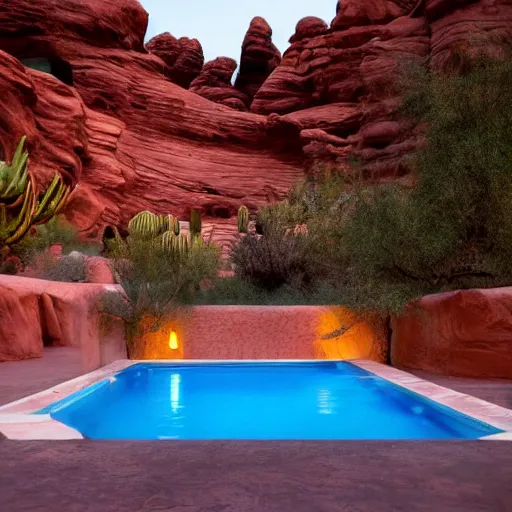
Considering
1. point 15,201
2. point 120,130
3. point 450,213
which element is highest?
point 120,130

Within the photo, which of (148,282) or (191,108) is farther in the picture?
(191,108)

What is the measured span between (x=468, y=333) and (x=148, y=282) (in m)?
4.73

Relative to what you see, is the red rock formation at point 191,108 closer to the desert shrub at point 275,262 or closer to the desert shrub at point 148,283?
the desert shrub at point 275,262

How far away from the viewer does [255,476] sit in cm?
212

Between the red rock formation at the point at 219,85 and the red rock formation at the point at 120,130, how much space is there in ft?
31.2

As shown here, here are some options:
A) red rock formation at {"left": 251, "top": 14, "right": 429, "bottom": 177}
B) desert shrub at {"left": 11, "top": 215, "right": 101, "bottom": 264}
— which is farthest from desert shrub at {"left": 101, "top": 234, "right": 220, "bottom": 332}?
red rock formation at {"left": 251, "top": 14, "right": 429, "bottom": 177}

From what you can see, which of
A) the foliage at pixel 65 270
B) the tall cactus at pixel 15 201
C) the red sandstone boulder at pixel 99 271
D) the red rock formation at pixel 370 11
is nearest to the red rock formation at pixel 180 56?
the red rock formation at pixel 370 11

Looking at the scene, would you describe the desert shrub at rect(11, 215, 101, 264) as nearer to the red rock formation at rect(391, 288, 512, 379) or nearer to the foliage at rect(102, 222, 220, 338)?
the foliage at rect(102, 222, 220, 338)

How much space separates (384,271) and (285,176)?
71.2ft

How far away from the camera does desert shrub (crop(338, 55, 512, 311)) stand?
6.71 metres

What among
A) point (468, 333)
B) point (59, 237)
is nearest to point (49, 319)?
point (468, 333)

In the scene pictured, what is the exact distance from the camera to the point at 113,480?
2.07 meters

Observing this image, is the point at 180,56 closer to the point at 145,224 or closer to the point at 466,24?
the point at 466,24

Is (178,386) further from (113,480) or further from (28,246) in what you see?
(28,246)
